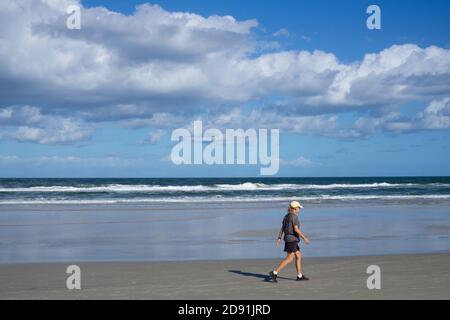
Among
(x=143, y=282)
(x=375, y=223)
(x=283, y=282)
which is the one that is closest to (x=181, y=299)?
(x=143, y=282)

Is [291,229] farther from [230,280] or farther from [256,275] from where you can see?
[230,280]

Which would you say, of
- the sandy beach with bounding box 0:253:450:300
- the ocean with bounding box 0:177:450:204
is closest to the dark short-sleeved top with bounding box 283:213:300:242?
the sandy beach with bounding box 0:253:450:300

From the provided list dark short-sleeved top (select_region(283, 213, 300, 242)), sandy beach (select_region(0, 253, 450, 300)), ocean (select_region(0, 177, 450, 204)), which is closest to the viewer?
sandy beach (select_region(0, 253, 450, 300))

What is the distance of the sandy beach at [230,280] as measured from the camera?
8.24 metres

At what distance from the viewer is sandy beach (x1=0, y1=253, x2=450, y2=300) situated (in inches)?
324

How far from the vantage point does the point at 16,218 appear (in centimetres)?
2227

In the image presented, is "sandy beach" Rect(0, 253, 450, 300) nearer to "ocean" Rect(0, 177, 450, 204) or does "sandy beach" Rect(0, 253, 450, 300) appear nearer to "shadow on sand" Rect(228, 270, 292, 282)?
"shadow on sand" Rect(228, 270, 292, 282)

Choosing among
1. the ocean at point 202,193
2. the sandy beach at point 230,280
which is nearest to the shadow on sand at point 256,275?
the sandy beach at point 230,280

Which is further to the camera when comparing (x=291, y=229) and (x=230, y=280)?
(x=230, y=280)

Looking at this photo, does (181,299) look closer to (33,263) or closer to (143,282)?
(143,282)

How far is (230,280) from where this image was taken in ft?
30.7

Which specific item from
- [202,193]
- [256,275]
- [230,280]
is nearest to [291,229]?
[256,275]
